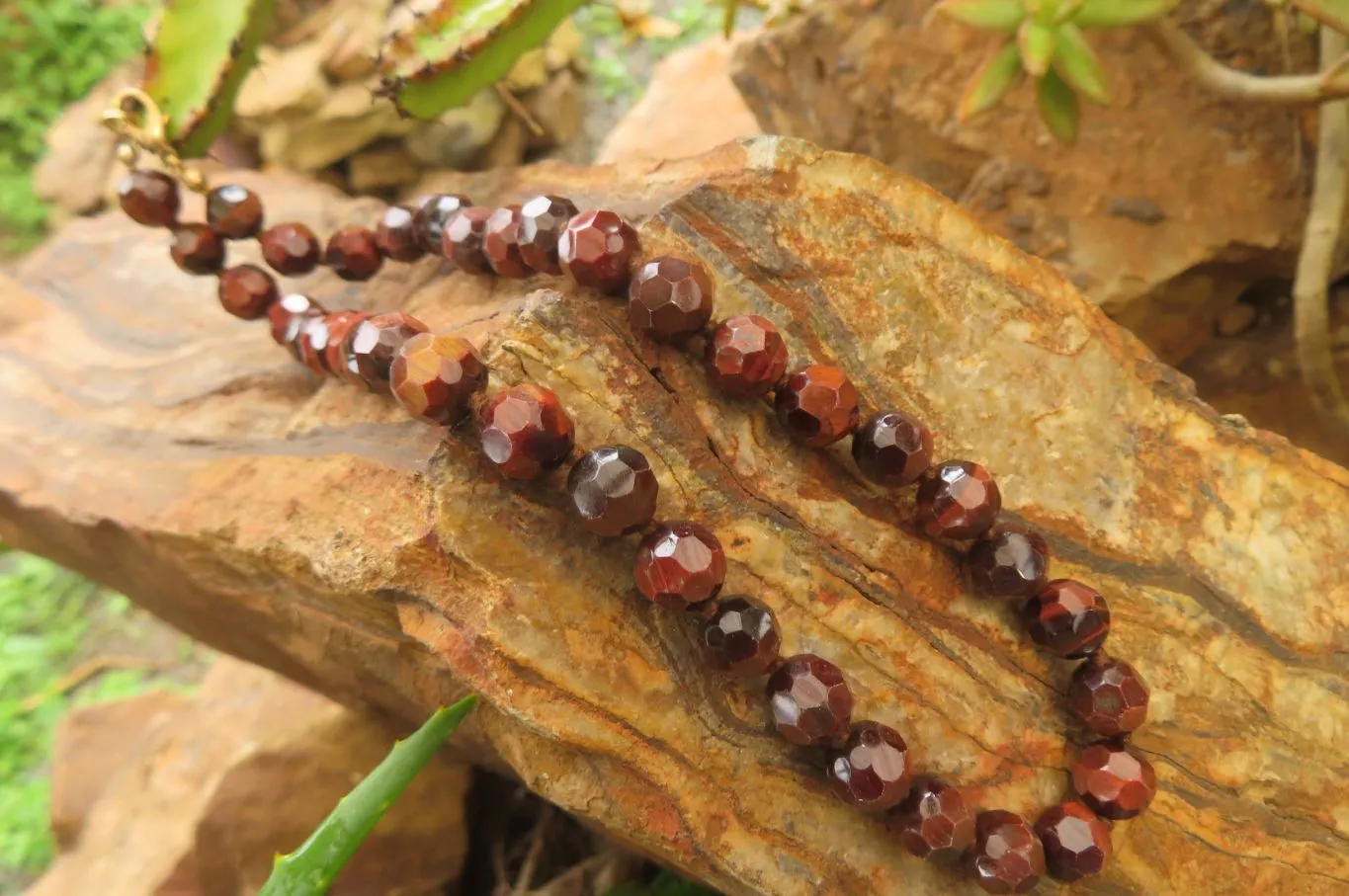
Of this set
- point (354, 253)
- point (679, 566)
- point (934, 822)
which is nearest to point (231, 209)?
point (354, 253)

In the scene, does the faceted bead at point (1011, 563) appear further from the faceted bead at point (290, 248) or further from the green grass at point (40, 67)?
the green grass at point (40, 67)

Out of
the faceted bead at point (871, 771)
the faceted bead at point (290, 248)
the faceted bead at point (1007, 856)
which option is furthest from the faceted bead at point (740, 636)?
Result: the faceted bead at point (290, 248)

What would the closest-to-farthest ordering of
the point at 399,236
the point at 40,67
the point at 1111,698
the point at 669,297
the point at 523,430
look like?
the point at 523,430, the point at 669,297, the point at 1111,698, the point at 399,236, the point at 40,67

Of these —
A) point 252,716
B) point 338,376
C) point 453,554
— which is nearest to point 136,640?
point 252,716

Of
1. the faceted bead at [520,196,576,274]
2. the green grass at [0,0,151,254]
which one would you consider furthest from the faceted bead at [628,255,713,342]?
the green grass at [0,0,151,254]

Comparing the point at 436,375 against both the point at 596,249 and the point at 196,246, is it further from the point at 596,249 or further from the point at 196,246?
the point at 196,246

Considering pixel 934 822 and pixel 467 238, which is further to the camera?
pixel 467 238

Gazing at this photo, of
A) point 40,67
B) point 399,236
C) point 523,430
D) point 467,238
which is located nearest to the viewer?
point 523,430
